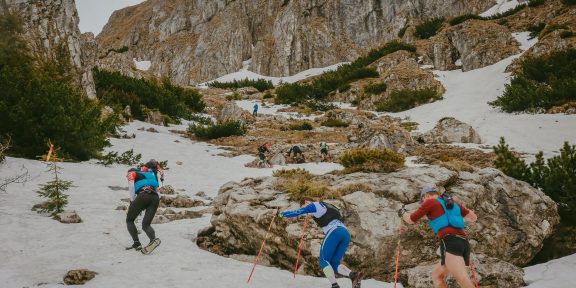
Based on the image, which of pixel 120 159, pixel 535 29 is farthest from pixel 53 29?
pixel 535 29

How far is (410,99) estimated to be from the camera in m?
28.8

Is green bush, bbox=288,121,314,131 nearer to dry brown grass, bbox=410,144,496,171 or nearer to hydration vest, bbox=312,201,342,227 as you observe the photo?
dry brown grass, bbox=410,144,496,171

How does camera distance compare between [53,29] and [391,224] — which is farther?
[53,29]

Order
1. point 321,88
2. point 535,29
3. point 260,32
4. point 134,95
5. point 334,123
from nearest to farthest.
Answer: point 134,95
point 334,123
point 535,29
point 321,88
point 260,32

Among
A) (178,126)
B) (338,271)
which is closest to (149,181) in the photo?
(338,271)

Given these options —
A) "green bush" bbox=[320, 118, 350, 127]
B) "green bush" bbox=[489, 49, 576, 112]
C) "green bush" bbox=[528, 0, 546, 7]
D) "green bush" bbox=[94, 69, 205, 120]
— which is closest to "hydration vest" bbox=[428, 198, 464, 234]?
"green bush" bbox=[489, 49, 576, 112]

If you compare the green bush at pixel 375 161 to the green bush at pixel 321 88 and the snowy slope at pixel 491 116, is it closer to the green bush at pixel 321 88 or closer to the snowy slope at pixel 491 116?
the snowy slope at pixel 491 116

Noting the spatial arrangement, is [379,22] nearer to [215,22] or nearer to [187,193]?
[215,22]

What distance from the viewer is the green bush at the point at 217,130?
2191cm

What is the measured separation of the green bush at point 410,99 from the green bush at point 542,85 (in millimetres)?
5729

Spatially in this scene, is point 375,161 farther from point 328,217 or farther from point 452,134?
point 452,134

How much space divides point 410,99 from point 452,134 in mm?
11159

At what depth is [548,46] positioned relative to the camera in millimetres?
26438

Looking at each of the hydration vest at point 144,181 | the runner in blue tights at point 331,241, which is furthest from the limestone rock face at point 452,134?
the hydration vest at point 144,181
